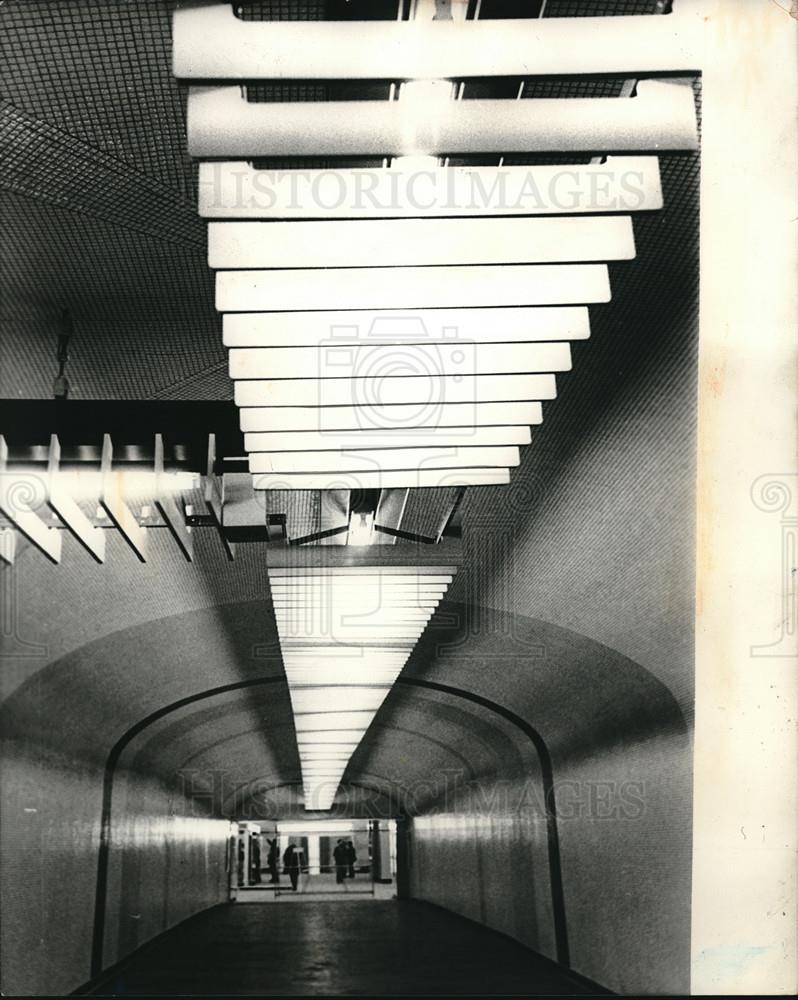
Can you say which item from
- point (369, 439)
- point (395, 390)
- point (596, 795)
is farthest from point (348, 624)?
point (395, 390)

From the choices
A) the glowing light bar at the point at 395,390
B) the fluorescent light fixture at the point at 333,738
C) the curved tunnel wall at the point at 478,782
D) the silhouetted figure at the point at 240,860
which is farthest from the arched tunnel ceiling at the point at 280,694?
the silhouetted figure at the point at 240,860

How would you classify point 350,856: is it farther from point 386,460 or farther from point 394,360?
point 394,360

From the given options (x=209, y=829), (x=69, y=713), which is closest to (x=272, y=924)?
(x=209, y=829)

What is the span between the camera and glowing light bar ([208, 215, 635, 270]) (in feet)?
11.0

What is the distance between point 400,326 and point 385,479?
1419 millimetres

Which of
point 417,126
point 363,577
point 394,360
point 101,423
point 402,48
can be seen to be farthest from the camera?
point 363,577

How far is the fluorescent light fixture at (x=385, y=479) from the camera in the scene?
5.12 m

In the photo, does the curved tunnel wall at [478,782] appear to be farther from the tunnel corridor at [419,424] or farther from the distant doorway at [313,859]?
the distant doorway at [313,859]

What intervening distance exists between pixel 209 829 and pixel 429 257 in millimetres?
23639

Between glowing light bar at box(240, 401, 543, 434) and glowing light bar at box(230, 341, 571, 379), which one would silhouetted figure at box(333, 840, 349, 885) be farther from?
glowing light bar at box(230, 341, 571, 379)

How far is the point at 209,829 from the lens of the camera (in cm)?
2506

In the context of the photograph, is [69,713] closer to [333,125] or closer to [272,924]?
[333,125]

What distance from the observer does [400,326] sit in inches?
153

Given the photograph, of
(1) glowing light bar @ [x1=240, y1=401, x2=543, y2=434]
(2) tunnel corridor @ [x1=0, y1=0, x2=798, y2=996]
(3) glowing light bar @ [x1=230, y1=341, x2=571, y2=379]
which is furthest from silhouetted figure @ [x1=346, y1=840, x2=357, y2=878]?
(3) glowing light bar @ [x1=230, y1=341, x2=571, y2=379]
